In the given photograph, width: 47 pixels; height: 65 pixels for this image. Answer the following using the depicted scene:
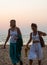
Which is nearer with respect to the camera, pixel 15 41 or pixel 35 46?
pixel 35 46

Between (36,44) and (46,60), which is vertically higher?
(36,44)

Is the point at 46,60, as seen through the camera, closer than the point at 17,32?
No

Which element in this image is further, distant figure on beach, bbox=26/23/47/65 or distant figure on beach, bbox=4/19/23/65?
distant figure on beach, bbox=4/19/23/65

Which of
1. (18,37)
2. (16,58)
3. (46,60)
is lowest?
(46,60)

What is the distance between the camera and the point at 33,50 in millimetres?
11812

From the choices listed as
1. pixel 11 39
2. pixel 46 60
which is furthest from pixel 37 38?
pixel 46 60

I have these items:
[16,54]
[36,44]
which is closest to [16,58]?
[16,54]

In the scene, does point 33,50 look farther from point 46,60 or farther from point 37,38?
point 46,60

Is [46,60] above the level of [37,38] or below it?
below

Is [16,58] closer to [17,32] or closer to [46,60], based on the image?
[17,32]

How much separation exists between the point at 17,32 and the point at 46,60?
3518mm

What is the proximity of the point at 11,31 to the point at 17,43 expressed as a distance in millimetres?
467

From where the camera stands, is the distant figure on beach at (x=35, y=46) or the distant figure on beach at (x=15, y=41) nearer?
the distant figure on beach at (x=35, y=46)

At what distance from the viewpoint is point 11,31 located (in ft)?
39.3
